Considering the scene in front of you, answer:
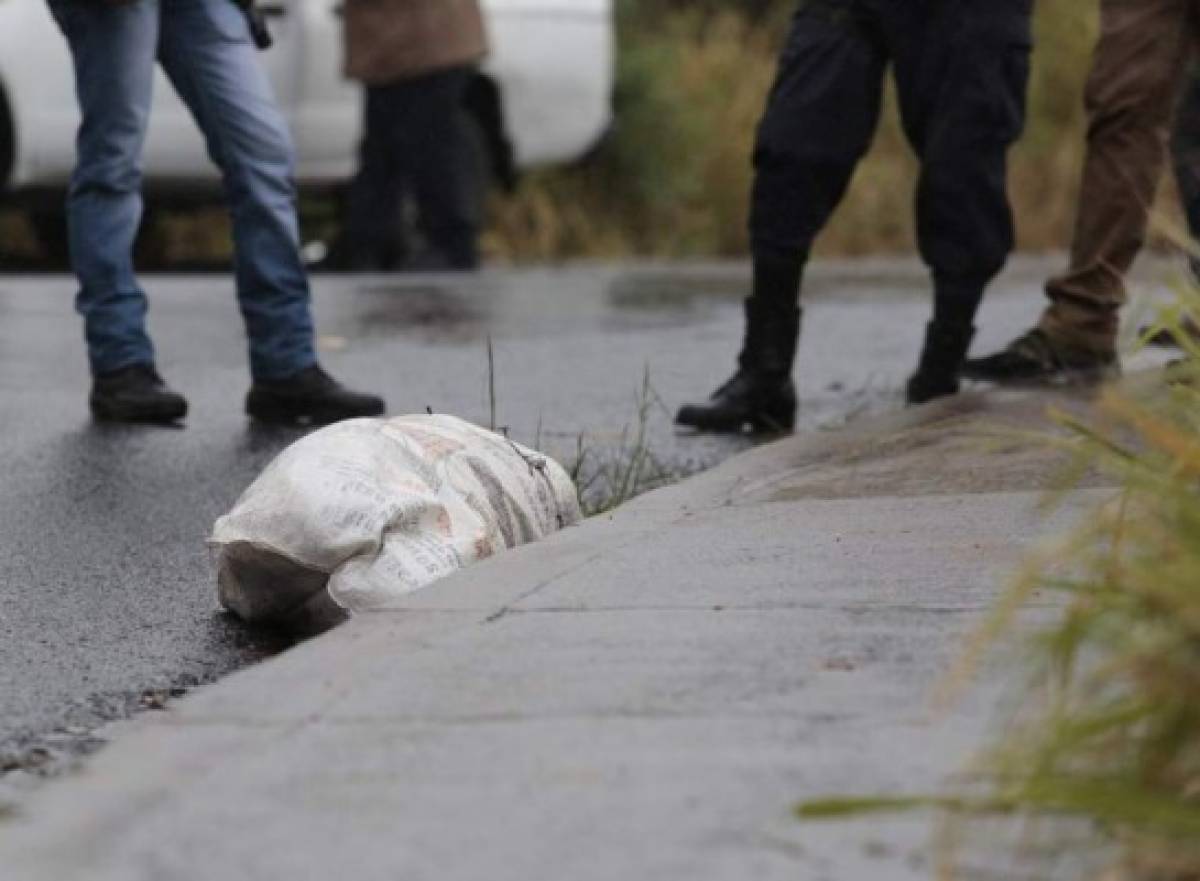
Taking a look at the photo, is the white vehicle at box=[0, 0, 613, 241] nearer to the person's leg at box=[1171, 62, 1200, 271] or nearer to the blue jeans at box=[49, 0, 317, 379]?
the blue jeans at box=[49, 0, 317, 379]

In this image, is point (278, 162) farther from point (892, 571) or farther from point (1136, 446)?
point (892, 571)

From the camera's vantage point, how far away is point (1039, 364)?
722 cm

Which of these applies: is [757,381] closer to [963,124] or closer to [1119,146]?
[963,124]

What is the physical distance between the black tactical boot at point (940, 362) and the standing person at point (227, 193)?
1.30m

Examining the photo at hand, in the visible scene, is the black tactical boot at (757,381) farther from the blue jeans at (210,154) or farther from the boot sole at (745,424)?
the blue jeans at (210,154)

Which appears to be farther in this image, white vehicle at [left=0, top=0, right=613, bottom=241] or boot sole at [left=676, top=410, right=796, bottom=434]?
white vehicle at [left=0, top=0, right=613, bottom=241]

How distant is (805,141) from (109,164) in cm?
171

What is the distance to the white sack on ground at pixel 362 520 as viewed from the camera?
4.23 meters

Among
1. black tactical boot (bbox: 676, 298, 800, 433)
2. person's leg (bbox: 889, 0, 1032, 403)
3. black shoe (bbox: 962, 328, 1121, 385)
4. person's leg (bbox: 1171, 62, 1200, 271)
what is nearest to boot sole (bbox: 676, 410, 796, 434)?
black tactical boot (bbox: 676, 298, 800, 433)

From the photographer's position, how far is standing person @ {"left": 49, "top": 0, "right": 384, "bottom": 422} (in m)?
6.70

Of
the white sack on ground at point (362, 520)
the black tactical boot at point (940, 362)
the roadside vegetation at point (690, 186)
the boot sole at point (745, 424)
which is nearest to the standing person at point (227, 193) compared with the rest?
the boot sole at point (745, 424)

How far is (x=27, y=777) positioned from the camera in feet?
11.1

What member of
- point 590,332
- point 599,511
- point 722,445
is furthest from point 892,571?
point 590,332

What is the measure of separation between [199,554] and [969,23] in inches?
88.2
